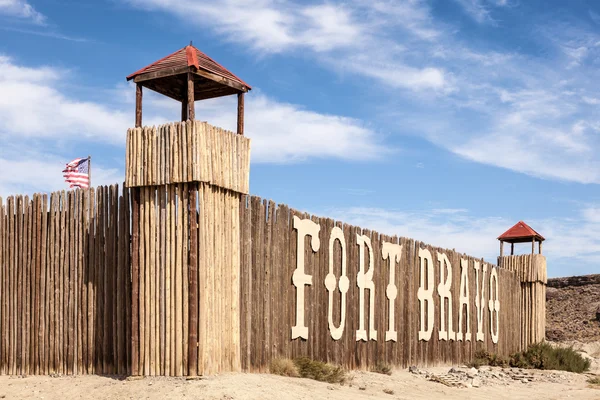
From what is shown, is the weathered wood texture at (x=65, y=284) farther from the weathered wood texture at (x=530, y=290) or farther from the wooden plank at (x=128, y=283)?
the weathered wood texture at (x=530, y=290)

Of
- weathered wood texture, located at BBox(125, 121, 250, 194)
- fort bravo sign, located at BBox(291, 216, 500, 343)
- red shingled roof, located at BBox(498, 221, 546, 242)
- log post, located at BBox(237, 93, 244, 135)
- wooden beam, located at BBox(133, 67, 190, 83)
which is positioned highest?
wooden beam, located at BBox(133, 67, 190, 83)

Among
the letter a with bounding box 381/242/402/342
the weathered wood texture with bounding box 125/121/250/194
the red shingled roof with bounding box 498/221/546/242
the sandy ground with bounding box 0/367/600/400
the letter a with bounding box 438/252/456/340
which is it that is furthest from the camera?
the red shingled roof with bounding box 498/221/546/242

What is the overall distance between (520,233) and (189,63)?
17.3 metres

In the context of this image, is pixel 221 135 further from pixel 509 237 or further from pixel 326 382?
pixel 509 237

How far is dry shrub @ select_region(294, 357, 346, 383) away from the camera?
44.0 ft

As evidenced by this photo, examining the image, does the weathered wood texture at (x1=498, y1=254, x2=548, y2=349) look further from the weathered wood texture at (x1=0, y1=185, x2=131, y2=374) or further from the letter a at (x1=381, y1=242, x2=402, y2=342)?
the weathered wood texture at (x1=0, y1=185, x2=131, y2=374)

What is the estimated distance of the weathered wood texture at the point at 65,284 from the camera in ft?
43.3

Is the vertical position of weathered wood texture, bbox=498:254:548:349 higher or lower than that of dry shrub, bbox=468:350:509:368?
higher

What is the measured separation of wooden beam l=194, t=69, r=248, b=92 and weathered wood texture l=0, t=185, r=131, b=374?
2.46 metres

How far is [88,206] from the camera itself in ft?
45.3

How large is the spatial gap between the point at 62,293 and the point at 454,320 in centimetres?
1151

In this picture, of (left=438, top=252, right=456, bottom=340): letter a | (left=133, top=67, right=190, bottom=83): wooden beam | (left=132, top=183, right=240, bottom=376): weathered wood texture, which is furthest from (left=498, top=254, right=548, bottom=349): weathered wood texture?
(left=133, top=67, right=190, bottom=83): wooden beam

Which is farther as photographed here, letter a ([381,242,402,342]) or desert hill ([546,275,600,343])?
desert hill ([546,275,600,343])

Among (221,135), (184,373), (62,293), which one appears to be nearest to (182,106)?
(221,135)
